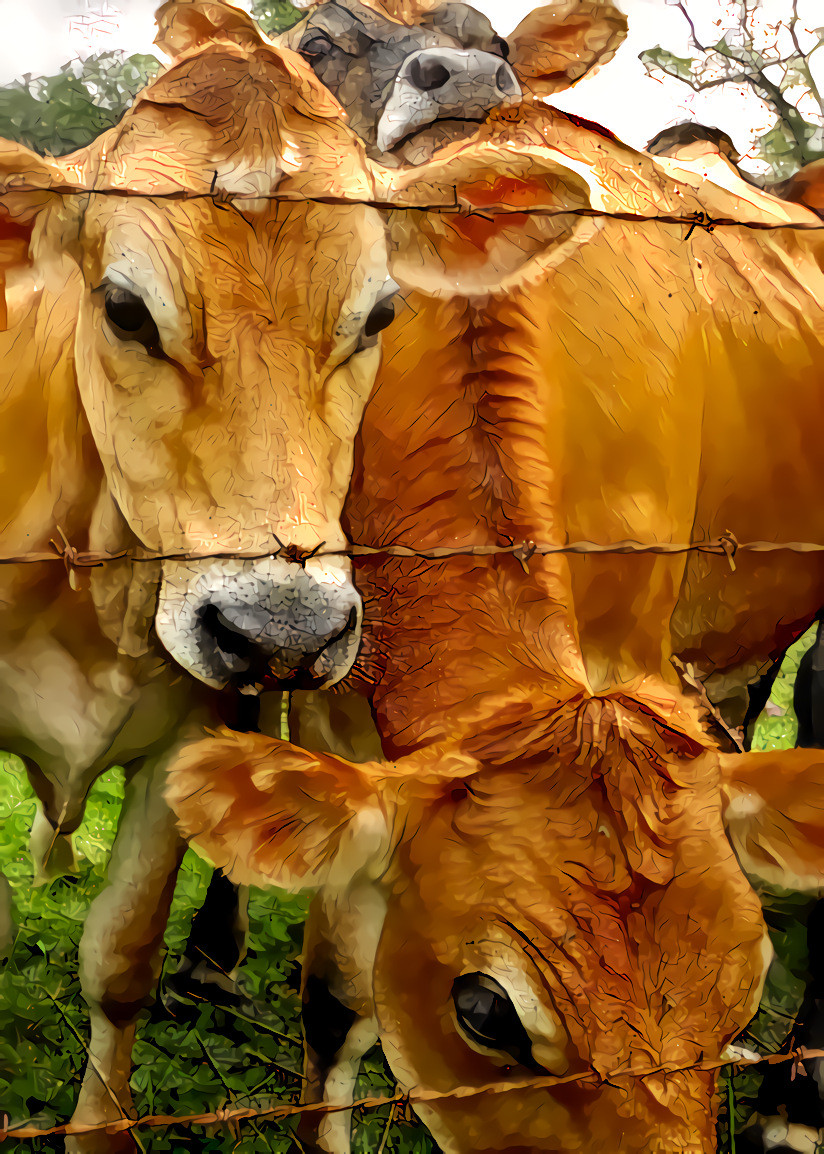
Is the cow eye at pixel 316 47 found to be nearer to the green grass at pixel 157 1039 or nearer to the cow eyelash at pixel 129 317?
the cow eyelash at pixel 129 317

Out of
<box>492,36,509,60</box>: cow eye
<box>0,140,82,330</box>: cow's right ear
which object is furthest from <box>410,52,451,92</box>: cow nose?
<box>0,140,82,330</box>: cow's right ear

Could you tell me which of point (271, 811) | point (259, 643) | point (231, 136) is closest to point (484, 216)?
point (231, 136)

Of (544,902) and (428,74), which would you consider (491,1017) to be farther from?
(428,74)

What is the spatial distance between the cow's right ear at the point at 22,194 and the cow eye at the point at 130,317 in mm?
198

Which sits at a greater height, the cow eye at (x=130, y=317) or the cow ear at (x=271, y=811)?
the cow eye at (x=130, y=317)

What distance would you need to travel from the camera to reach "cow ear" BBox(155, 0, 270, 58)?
198 centimetres

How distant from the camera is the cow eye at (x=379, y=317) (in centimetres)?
208

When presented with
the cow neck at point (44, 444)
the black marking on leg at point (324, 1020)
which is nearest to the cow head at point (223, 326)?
the cow neck at point (44, 444)

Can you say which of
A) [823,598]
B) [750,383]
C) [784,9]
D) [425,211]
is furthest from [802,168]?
[823,598]

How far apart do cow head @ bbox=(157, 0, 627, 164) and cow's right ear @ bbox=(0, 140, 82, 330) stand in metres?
0.64

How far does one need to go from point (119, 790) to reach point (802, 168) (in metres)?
2.93

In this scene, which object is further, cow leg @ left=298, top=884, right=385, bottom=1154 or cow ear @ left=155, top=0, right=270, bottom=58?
cow leg @ left=298, top=884, right=385, bottom=1154

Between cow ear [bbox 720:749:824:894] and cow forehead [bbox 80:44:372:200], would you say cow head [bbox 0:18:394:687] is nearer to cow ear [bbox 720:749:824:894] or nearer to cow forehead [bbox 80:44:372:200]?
cow forehead [bbox 80:44:372:200]

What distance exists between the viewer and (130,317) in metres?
1.92
